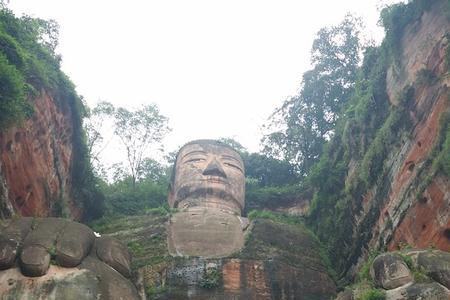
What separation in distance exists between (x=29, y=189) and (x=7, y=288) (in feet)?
15.9

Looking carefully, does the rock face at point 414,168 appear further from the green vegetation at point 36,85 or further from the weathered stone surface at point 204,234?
the green vegetation at point 36,85

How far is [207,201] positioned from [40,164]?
6408 millimetres

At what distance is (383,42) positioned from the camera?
15.4 metres

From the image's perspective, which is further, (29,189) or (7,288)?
(29,189)

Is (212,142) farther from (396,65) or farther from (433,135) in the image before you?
(433,135)

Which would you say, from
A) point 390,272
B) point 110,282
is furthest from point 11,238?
point 390,272

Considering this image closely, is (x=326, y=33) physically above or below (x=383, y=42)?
above

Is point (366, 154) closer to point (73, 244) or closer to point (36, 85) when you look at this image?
point (73, 244)

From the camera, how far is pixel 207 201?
1956 centimetres

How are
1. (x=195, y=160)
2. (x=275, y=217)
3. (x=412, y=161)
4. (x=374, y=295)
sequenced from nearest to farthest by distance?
(x=374, y=295) < (x=412, y=161) < (x=275, y=217) < (x=195, y=160)

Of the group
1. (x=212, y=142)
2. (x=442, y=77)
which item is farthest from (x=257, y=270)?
(x=212, y=142)

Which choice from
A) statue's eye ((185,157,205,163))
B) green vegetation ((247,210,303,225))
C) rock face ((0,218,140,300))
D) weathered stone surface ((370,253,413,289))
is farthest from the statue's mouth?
weathered stone surface ((370,253,413,289))

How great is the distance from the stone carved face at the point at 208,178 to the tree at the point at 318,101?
155 inches

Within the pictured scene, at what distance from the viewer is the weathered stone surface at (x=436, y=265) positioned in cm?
851
